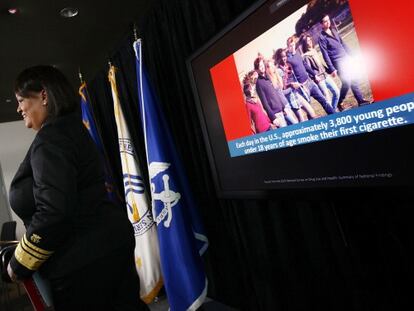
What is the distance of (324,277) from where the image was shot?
172 cm

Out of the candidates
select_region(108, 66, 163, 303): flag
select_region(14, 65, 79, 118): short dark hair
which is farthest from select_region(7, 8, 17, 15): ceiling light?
select_region(14, 65, 79, 118): short dark hair

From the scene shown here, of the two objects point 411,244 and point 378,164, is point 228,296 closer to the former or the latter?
point 411,244

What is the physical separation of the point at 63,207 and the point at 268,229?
4.00 feet

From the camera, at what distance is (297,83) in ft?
4.47

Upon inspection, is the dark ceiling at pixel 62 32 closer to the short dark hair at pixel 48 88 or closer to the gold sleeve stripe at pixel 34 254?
the short dark hair at pixel 48 88

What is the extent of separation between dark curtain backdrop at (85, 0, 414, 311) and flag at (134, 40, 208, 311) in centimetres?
23

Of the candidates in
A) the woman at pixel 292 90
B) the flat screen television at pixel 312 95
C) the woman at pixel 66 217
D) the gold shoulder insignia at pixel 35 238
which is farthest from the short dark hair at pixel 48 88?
the woman at pixel 292 90

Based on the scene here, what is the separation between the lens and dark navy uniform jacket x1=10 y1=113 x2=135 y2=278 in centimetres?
118

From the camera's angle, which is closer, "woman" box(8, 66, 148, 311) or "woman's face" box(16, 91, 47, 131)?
"woman" box(8, 66, 148, 311)

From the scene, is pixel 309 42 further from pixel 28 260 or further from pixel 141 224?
pixel 141 224

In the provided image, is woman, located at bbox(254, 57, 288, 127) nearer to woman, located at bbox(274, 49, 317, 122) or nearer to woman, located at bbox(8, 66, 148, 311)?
woman, located at bbox(274, 49, 317, 122)

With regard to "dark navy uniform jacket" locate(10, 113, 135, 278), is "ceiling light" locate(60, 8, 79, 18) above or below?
above

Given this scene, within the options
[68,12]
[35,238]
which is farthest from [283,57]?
[68,12]

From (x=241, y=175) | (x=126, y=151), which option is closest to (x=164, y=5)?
(x=126, y=151)
